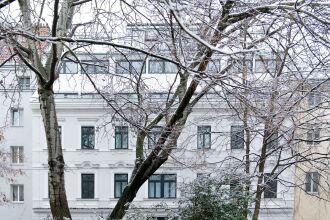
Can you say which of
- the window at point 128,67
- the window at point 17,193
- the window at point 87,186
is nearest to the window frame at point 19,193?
the window at point 17,193

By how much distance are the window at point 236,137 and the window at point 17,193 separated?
17895mm

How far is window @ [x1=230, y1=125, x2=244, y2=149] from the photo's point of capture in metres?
9.56

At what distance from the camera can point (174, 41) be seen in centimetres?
526

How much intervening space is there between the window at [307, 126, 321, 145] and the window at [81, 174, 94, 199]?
54.6 ft

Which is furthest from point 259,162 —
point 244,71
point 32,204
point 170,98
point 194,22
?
point 32,204

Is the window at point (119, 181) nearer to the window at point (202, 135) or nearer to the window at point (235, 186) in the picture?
the window at point (202, 135)

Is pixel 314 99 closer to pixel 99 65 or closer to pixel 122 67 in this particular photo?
pixel 122 67

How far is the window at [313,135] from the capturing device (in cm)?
834

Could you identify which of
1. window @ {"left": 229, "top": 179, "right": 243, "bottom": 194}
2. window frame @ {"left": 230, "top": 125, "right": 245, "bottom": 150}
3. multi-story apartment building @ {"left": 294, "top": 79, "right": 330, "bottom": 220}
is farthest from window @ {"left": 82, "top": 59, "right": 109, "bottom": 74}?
window frame @ {"left": 230, "top": 125, "right": 245, "bottom": 150}

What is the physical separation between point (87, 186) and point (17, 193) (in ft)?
13.8

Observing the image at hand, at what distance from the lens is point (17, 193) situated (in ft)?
86.5

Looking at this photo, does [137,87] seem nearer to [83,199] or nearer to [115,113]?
[115,113]

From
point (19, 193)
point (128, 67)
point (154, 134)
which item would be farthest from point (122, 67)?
point (19, 193)

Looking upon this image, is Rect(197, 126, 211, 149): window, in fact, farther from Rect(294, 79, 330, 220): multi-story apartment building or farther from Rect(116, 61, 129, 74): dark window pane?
Rect(116, 61, 129, 74): dark window pane
